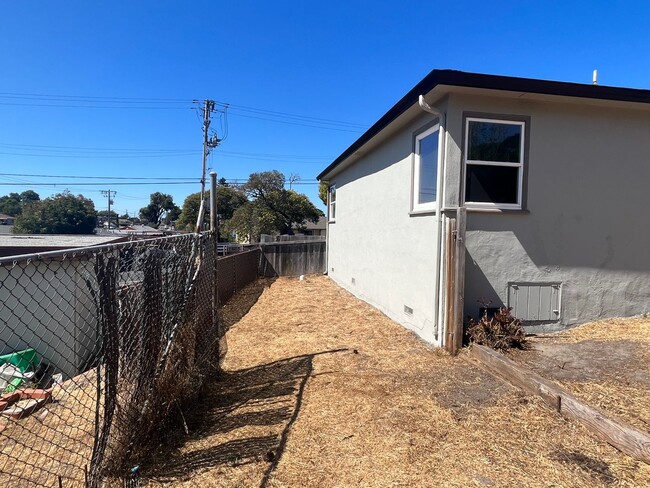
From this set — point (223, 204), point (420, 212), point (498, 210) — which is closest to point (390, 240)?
point (420, 212)

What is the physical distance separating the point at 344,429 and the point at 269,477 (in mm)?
825

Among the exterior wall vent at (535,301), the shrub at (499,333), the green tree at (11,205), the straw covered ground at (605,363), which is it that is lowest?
the straw covered ground at (605,363)

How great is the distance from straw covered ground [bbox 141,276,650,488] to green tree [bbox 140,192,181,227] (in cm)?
9985

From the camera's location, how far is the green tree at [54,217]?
5306cm

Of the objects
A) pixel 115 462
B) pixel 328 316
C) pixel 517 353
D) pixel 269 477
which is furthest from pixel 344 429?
pixel 328 316

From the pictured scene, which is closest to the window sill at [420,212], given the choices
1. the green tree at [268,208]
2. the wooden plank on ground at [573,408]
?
the wooden plank on ground at [573,408]

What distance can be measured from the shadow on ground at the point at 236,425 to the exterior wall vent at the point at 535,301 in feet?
10.2

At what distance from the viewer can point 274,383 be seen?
4.21 meters

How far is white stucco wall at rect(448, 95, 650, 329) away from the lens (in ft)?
18.4

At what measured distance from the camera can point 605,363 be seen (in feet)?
14.8

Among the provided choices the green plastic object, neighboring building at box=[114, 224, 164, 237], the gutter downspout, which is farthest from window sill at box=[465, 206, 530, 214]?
neighboring building at box=[114, 224, 164, 237]

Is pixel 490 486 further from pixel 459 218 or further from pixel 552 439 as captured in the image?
pixel 459 218

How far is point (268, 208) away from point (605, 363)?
34.5 meters

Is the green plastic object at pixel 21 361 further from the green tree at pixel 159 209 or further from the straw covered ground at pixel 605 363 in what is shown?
the green tree at pixel 159 209
